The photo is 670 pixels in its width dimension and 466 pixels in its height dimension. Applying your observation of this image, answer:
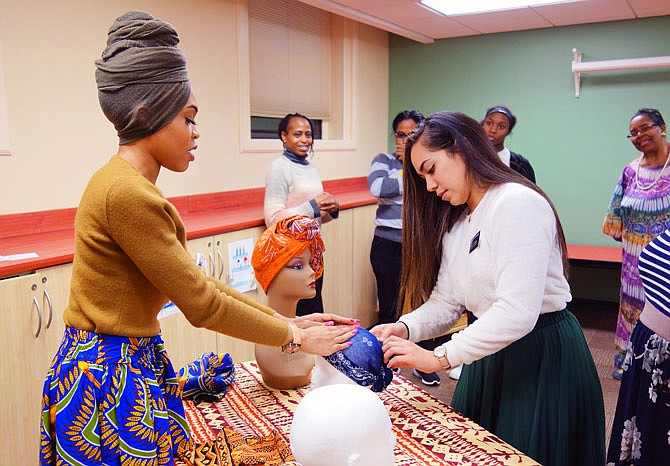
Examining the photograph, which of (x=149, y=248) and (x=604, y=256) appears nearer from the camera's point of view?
(x=149, y=248)

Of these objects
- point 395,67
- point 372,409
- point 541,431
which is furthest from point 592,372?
point 395,67

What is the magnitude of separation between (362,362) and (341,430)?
382mm

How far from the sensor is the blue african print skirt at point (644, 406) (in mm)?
1770

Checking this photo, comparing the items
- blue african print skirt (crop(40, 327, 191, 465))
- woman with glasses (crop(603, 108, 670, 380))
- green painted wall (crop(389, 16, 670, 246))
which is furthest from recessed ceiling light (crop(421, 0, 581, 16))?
blue african print skirt (crop(40, 327, 191, 465))

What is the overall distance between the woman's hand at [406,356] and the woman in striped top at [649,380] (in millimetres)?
696

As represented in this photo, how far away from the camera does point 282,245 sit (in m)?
1.90

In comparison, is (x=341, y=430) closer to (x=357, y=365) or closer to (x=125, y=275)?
(x=357, y=365)

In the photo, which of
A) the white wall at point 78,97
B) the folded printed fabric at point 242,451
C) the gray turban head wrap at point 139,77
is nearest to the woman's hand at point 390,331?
the folded printed fabric at point 242,451

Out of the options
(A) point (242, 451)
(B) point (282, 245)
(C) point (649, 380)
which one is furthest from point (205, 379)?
(C) point (649, 380)

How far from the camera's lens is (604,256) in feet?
16.2

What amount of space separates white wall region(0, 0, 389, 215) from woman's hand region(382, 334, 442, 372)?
6.99 ft

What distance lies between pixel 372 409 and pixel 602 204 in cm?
481

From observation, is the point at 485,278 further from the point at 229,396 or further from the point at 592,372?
the point at 229,396

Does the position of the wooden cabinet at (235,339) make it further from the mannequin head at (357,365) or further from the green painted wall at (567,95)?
the green painted wall at (567,95)
